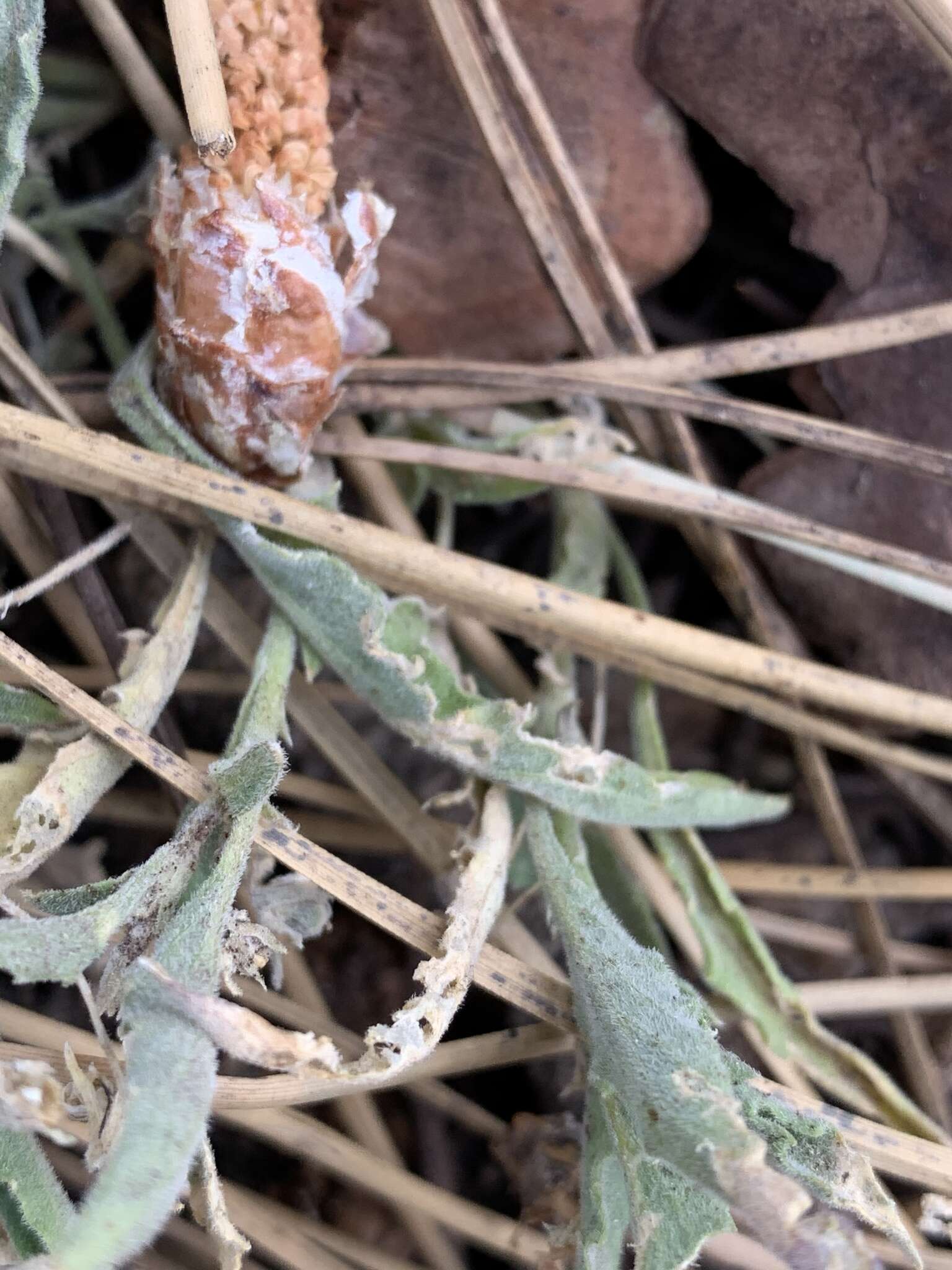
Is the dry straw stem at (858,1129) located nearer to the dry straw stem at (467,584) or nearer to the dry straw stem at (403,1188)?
the dry straw stem at (403,1188)

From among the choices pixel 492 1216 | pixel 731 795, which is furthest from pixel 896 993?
pixel 492 1216

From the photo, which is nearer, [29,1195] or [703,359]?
[29,1195]

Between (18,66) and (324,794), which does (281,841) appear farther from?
(18,66)

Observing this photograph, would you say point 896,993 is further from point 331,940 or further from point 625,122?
point 625,122

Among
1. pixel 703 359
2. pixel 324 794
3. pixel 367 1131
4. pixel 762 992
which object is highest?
pixel 703 359

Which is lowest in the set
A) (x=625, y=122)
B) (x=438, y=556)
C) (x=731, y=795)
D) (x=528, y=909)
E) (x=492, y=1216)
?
(x=492, y=1216)

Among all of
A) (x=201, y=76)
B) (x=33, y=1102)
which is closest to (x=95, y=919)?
(x=33, y=1102)

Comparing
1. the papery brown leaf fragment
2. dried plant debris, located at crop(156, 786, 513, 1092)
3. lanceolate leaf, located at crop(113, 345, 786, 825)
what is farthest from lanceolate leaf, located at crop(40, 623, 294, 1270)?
the papery brown leaf fragment
